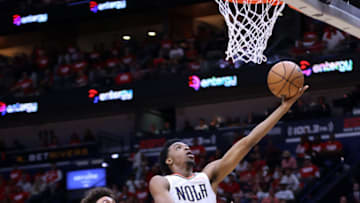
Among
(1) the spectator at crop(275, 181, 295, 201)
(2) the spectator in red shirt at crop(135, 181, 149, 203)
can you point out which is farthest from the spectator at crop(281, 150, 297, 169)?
(2) the spectator in red shirt at crop(135, 181, 149, 203)

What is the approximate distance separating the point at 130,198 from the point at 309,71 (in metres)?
4.82

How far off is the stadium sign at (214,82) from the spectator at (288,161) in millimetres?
3039

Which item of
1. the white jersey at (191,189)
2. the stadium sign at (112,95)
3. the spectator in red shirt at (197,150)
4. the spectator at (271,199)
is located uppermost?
the stadium sign at (112,95)

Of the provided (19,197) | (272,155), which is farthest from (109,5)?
(272,155)

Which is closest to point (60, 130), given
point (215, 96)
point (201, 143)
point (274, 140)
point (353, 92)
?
point (215, 96)

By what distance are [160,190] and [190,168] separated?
1.02 feet

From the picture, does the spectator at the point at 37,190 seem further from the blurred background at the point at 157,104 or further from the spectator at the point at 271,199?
the spectator at the point at 271,199

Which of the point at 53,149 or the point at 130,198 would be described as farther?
the point at 53,149

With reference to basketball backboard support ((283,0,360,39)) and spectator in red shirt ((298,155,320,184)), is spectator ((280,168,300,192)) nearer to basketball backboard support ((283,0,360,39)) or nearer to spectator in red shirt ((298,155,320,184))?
spectator in red shirt ((298,155,320,184))

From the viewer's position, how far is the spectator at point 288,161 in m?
13.0

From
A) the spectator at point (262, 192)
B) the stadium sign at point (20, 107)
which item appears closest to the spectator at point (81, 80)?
the stadium sign at point (20, 107)

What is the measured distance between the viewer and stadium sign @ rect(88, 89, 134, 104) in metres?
17.5

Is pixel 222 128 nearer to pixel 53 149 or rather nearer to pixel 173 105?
pixel 173 105

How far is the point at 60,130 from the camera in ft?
70.7
